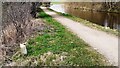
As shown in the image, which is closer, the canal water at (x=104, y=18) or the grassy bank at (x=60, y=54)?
the grassy bank at (x=60, y=54)

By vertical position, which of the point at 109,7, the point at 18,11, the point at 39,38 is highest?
the point at 18,11

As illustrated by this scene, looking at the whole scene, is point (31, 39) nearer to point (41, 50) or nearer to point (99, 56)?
point (41, 50)

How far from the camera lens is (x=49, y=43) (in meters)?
14.2

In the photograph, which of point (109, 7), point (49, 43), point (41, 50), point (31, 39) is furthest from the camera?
point (109, 7)

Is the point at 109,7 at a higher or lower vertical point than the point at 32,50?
lower

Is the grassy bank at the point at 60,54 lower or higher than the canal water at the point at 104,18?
higher

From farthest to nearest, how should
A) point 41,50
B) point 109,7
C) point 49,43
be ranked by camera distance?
1. point 109,7
2. point 49,43
3. point 41,50

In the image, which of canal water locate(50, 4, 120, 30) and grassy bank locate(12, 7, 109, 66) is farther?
canal water locate(50, 4, 120, 30)

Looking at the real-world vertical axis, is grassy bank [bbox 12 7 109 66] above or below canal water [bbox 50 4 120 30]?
above

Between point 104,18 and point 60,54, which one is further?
point 104,18

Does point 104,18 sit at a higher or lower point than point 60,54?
lower

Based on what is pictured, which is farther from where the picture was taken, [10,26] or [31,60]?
[10,26]

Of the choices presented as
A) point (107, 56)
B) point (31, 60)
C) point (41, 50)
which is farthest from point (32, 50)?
point (107, 56)

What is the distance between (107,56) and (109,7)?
41365 millimetres
